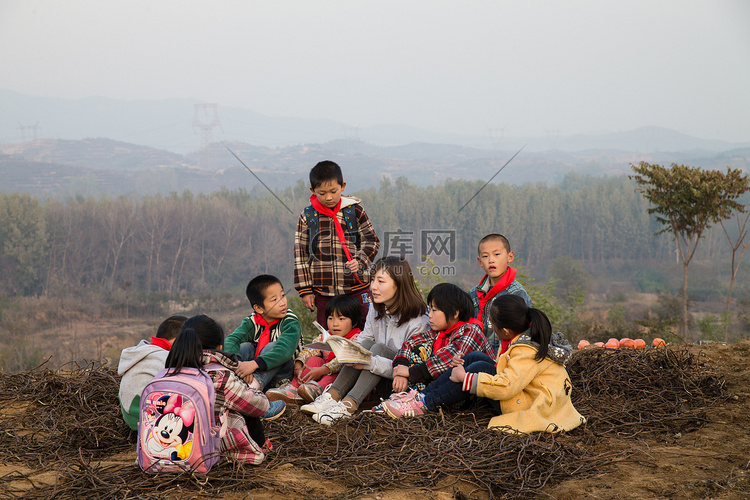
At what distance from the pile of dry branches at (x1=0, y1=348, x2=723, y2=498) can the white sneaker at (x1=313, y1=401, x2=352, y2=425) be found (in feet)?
0.25

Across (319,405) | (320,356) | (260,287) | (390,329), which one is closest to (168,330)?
(260,287)

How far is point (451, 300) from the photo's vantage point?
11.8 ft

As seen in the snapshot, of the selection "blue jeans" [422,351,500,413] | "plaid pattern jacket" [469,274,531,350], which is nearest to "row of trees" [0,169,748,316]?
"plaid pattern jacket" [469,274,531,350]

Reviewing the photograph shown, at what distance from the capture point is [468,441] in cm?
296

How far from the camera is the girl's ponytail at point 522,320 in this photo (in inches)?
122

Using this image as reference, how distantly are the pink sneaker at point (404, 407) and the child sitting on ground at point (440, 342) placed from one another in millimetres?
122

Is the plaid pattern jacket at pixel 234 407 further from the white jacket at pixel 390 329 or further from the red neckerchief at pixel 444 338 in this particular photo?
the red neckerchief at pixel 444 338

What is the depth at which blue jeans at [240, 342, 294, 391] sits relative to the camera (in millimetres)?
3835

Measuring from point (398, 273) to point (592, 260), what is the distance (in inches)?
961

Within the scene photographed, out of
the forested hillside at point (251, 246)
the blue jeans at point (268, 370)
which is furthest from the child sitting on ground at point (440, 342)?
the forested hillside at point (251, 246)

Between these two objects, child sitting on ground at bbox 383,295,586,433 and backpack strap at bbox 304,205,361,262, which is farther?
backpack strap at bbox 304,205,361,262

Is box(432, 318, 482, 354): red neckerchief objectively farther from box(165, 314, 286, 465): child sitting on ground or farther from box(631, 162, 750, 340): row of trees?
box(631, 162, 750, 340): row of trees

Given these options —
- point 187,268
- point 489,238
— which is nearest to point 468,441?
point 489,238

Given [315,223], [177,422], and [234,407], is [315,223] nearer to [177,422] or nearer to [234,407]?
[234,407]
